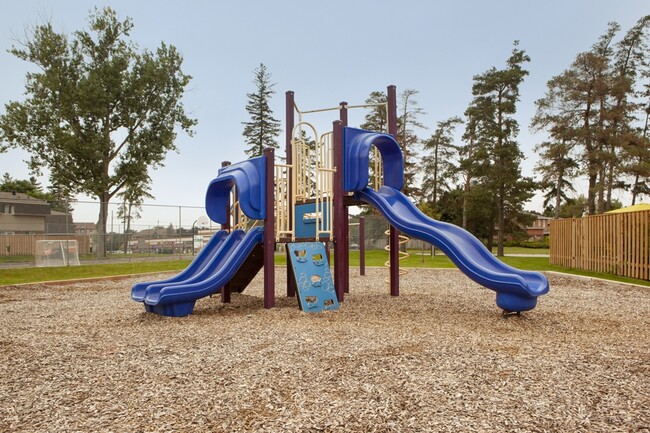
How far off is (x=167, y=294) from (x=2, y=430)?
3531 millimetres

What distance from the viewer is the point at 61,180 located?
28.1 metres

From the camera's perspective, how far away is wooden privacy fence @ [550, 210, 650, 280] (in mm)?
12109

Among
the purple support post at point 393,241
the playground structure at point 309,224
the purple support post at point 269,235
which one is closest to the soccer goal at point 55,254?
the playground structure at point 309,224

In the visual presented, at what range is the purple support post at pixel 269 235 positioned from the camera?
23.2ft

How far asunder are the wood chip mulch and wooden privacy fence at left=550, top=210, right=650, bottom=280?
6.15 metres

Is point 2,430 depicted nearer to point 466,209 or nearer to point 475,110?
point 475,110

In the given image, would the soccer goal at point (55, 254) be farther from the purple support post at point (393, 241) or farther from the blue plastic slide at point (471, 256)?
A: the blue plastic slide at point (471, 256)

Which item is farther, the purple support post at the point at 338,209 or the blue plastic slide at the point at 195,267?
the purple support post at the point at 338,209

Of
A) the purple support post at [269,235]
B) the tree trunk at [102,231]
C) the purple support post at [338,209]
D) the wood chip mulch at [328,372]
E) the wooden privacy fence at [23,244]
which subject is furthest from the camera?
the tree trunk at [102,231]

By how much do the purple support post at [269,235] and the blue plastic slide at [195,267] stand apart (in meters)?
1.09

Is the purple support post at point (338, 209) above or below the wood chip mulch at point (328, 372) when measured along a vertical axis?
above

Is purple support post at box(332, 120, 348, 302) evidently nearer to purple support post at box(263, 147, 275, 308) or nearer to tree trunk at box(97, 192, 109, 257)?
purple support post at box(263, 147, 275, 308)

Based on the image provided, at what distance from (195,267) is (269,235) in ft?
4.71

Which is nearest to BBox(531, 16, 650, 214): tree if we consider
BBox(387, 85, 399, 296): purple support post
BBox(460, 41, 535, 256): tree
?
BBox(460, 41, 535, 256): tree
